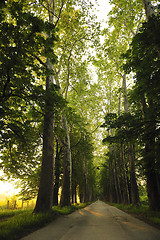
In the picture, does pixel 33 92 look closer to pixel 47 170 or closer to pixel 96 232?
pixel 47 170

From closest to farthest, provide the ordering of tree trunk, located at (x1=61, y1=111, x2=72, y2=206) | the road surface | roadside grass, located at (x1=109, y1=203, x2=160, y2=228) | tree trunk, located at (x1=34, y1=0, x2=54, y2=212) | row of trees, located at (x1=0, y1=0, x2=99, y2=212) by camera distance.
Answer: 1. the road surface
2. row of trees, located at (x1=0, y1=0, x2=99, y2=212)
3. roadside grass, located at (x1=109, y1=203, x2=160, y2=228)
4. tree trunk, located at (x1=34, y1=0, x2=54, y2=212)
5. tree trunk, located at (x1=61, y1=111, x2=72, y2=206)

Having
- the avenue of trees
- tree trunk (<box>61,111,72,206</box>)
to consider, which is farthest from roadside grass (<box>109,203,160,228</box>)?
tree trunk (<box>61,111,72,206</box>)

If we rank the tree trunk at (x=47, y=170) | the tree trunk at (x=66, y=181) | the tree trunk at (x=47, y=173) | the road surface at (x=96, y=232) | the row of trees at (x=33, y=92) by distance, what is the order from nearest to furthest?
the road surface at (x=96, y=232) < the row of trees at (x=33, y=92) < the tree trunk at (x=47, y=170) < the tree trunk at (x=47, y=173) < the tree trunk at (x=66, y=181)

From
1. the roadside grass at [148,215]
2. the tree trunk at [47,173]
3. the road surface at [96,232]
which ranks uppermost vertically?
the tree trunk at [47,173]

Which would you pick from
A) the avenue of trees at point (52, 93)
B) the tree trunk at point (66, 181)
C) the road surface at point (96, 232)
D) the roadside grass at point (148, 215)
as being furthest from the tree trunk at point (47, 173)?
the roadside grass at point (148, 215)

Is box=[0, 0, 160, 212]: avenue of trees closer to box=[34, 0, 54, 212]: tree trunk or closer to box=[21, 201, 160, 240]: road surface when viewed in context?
box=[34, 0, 54, 212]: tree trunk

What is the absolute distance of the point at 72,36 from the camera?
41.4 feet

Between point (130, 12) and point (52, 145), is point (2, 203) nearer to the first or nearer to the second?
point (52, 145)

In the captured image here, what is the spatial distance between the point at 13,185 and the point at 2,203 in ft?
17.2

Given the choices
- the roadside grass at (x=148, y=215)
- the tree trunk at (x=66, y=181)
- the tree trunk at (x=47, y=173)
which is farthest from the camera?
the tree trunk at (x=66, y=181)

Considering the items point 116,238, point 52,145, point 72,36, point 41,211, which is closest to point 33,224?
point 41,211

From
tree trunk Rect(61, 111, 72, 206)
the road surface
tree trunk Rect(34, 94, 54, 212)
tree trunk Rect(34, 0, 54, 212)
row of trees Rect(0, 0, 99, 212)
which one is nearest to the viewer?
the road surface

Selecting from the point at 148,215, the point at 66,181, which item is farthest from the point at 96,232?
the point at 66,181

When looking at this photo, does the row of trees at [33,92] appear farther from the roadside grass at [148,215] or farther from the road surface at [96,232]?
the roadside grass at [148,215]
